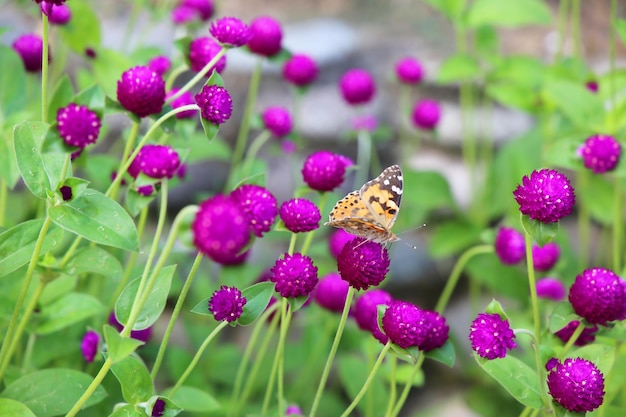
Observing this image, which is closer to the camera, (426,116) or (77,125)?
(77,125)

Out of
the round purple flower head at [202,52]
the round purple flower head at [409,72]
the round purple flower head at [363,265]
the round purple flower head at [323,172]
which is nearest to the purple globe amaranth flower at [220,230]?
the round purple flower head at [363,265]

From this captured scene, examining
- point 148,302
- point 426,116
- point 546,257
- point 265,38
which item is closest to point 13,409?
point 148,302

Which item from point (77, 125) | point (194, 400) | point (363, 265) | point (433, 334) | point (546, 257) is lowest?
point (194, 400)

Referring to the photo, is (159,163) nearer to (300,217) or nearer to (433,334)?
(300,217)

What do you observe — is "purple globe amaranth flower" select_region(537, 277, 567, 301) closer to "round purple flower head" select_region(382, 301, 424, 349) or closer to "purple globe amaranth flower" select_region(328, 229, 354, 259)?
"purple globe amaranth flower" select_region(328, 229, 354, 259)

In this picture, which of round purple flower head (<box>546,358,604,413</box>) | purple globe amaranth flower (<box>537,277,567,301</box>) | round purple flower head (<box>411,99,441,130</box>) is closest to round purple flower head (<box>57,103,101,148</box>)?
round purple flower head (<box>546,358,604,413</box>)

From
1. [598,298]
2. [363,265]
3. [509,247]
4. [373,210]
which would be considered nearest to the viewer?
[363,265]

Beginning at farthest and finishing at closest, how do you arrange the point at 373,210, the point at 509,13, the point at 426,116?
the point at 426,116 < the point at 509,13 < the point at 373,210
